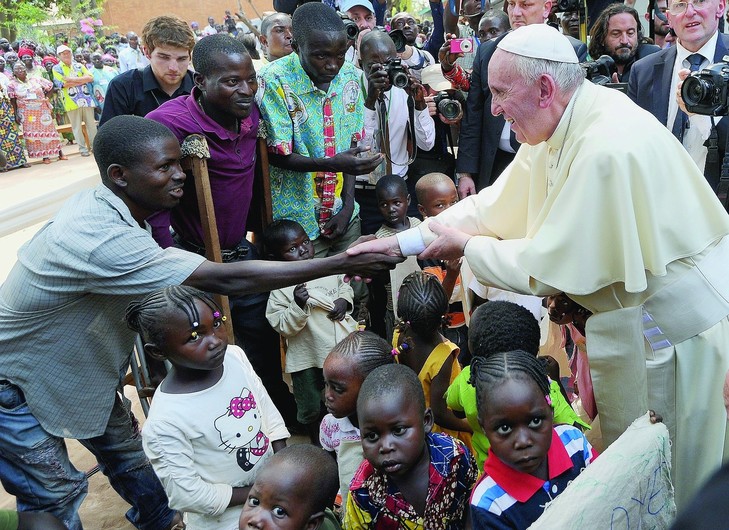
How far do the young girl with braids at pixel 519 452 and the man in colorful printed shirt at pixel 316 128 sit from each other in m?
2.09

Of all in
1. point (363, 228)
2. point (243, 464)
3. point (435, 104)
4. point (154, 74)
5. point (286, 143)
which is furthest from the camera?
point (435, 104)

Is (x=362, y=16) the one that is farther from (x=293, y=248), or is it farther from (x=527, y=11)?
(x=293, y=248)

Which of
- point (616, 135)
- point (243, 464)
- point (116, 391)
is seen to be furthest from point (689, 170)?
point (116, 391)

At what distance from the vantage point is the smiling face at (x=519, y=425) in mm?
2404

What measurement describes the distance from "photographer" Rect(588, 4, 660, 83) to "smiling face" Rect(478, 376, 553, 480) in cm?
396

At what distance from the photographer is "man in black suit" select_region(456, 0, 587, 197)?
5.41 m

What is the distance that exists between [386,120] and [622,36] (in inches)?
79.7

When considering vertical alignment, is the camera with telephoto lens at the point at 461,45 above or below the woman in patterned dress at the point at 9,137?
above

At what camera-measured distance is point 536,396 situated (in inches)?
96.7

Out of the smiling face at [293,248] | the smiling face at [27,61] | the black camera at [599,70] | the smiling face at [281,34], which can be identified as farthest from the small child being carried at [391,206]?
the smiling face at [27,61]

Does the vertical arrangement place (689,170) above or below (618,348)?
above

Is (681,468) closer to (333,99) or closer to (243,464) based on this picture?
(243,464)

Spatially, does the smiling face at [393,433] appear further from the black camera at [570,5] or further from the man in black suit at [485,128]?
the black camera at [570,5]

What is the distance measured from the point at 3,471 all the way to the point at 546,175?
2.74 meters
